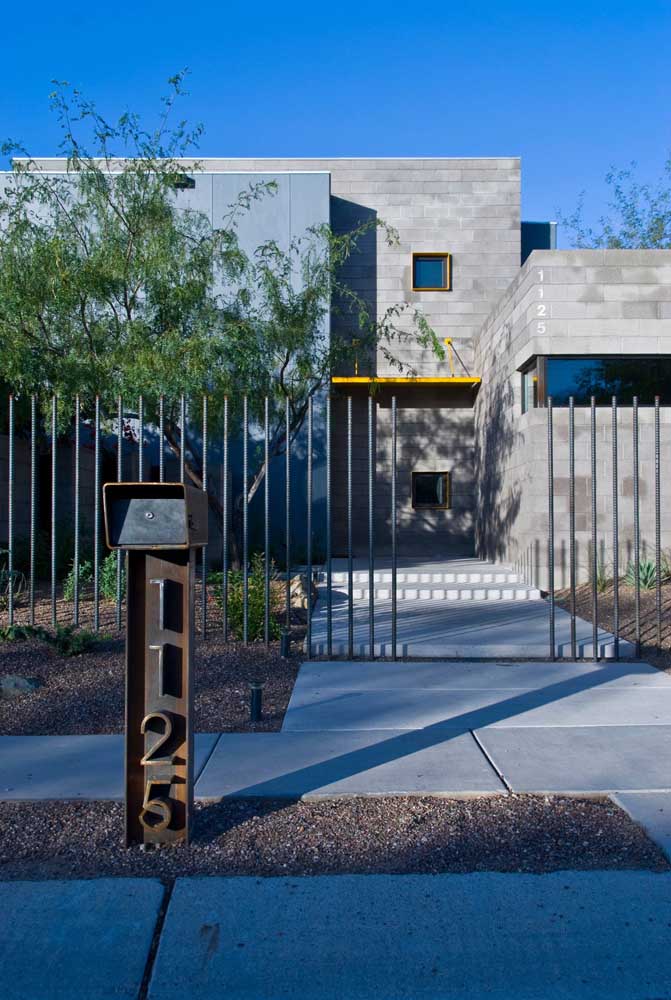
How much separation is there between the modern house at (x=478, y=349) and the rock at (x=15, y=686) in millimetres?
8247

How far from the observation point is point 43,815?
15.6 feet

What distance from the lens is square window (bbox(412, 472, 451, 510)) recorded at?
21.2 metres

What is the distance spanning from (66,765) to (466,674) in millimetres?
3995

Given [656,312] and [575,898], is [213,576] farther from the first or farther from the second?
[575,898]

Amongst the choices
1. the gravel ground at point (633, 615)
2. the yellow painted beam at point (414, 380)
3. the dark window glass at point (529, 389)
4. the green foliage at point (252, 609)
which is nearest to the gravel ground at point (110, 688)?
the green foliage at point (252, 609)

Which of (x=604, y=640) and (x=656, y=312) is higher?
(x=656, y=312)

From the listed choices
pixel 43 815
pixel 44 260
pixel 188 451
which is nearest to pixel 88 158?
pixel 44 260

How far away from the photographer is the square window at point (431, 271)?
852 inches

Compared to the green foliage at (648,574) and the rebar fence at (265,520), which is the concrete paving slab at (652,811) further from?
the green foliage at (648,574)

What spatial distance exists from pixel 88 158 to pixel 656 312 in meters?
8.96

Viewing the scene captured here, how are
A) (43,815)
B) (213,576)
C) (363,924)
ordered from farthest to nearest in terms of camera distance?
(213,576)
(43,815)
(363,924)

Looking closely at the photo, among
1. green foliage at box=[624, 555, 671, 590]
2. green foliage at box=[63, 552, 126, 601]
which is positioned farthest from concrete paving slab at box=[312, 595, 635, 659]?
green foliage at box=[63, 552, 126, 601]

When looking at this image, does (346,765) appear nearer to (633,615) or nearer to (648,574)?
(633,615)

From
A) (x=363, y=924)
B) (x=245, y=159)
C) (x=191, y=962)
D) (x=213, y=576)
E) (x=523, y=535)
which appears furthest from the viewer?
(x=245, y=159)
